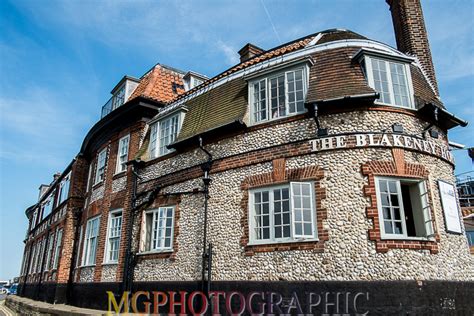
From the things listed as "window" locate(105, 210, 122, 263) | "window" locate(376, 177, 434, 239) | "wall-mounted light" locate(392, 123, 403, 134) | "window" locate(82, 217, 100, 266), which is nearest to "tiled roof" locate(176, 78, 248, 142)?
"wall-mounted light" locate(392, 123, 403, 134)

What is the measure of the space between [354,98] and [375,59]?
5.28 feet

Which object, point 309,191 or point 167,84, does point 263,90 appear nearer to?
point 309,191

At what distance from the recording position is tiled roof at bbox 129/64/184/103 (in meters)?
15.7

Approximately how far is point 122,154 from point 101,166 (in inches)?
92.4

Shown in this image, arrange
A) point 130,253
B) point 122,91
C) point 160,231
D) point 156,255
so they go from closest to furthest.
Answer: point 156,255 < point 160,231 < point 130,253 < point 122,91

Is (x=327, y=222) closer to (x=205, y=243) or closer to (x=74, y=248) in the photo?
(x=205, y=243)

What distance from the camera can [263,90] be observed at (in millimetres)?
10656

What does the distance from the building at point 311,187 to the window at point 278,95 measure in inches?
1.4

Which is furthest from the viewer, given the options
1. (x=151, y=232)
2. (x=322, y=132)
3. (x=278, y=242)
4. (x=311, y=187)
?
(x=151, y=232)

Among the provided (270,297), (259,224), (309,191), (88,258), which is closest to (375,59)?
(309,191)

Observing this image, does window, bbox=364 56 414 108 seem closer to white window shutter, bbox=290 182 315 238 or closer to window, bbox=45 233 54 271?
white window shutter, bbox=290 182 315 238

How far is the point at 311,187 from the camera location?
8.97 m

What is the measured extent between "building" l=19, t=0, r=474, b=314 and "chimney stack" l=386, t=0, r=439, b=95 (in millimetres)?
50

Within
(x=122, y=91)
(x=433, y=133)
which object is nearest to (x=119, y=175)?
(x=122, y=91)
